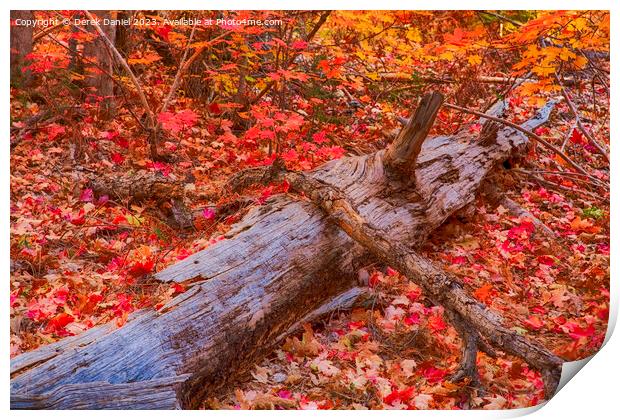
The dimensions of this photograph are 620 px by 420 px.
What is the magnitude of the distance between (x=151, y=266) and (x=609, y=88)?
2420 mm

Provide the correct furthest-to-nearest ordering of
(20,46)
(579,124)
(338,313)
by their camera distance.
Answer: (579,124)
(338,313)
(20,46)

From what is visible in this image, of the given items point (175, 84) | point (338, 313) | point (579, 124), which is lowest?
point (338, 313)

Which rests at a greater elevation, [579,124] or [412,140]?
[579,124]

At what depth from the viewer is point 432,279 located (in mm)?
2848

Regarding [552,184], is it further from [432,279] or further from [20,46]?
[20,46]

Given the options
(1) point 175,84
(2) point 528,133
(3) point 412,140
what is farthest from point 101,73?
(2) point 528,133

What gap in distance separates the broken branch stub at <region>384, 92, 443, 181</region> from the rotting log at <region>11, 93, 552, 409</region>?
0.06 metres

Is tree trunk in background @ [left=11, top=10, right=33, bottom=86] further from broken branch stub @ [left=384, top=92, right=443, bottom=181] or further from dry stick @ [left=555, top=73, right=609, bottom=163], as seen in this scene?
dry stick @ [left=555, top=73, right=609, bottom=163]

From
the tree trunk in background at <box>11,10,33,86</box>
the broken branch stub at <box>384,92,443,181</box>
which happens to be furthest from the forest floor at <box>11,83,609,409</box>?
the tree trunk in background at <box>11,10,33,86</box>

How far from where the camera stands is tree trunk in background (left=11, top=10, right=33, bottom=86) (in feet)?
9.11

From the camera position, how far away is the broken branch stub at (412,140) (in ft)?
10.4

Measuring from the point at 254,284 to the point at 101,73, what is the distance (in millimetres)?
1225
